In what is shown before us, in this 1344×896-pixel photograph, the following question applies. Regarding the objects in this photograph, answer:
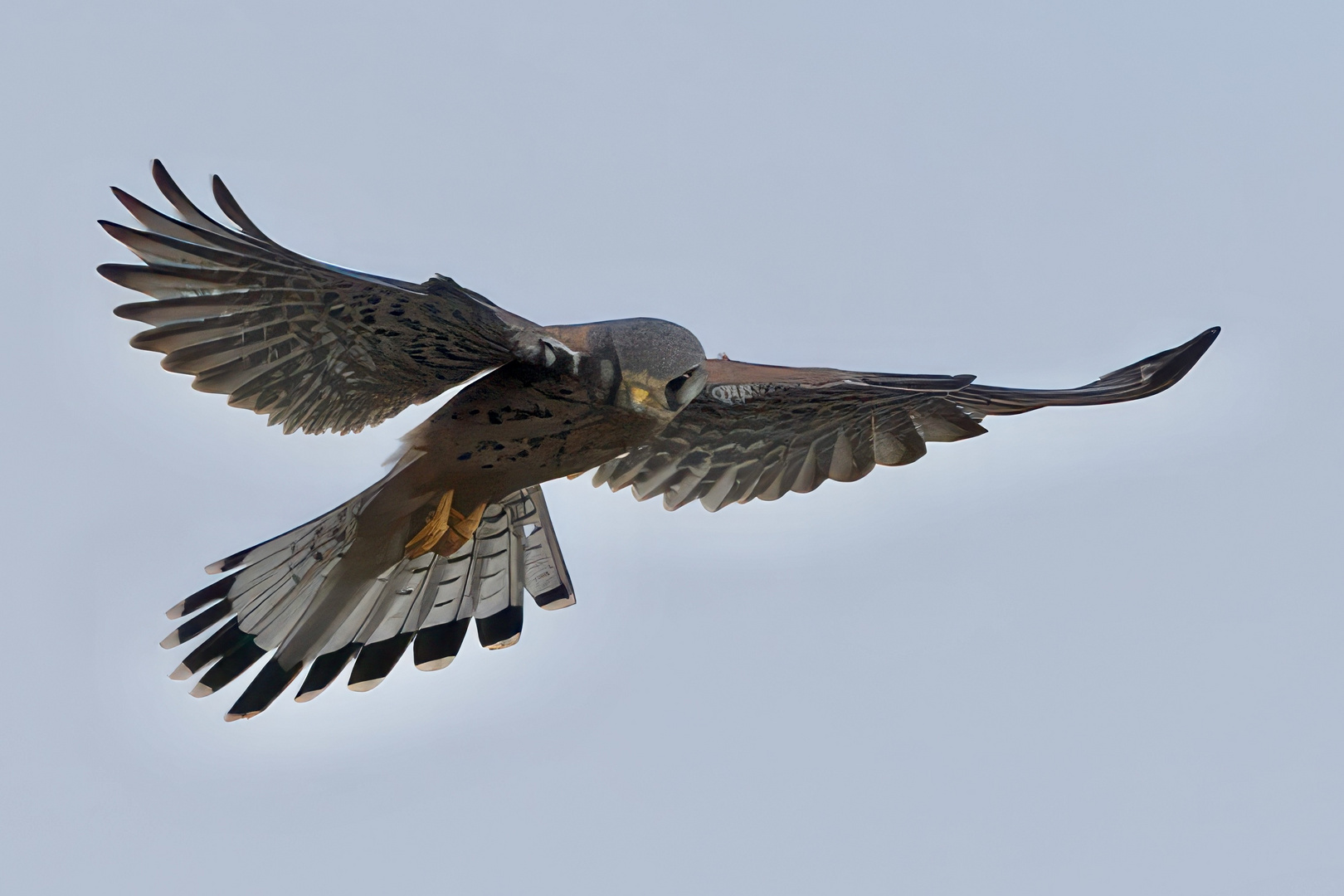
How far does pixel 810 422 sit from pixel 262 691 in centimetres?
299

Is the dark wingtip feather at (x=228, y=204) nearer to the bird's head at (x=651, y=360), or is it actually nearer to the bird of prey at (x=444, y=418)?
the bird of prey at (x=444, y=418)

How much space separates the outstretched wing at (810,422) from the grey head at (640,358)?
2.26 feet

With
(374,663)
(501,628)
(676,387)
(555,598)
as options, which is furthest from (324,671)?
(676,387)

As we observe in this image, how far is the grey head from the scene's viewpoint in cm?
593

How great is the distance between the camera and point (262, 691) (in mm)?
6867

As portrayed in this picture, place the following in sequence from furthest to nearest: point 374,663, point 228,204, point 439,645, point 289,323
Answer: point 439,645
point 374,663
point 289,323
point 228,204

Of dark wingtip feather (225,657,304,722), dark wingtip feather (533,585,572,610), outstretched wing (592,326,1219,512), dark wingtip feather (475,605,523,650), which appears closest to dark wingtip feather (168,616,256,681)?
dark wingtip feather (225,657,304,722)

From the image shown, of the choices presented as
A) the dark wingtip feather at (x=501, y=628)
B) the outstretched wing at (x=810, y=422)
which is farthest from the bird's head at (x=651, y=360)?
the dark wingtip feather at (x=501, y=628)

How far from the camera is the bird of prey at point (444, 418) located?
222 inches

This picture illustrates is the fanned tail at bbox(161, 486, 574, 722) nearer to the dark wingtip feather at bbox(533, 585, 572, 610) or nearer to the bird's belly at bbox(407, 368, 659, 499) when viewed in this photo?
the dark wingtip feather at bbox(533, 585, 572, 610)

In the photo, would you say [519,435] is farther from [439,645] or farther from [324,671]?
[324,671]

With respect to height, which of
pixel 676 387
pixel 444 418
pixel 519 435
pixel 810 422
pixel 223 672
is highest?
pixel 810 422

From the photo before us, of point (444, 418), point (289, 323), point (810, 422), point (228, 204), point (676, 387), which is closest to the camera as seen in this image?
point (228, 204)

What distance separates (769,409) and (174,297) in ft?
9.61
